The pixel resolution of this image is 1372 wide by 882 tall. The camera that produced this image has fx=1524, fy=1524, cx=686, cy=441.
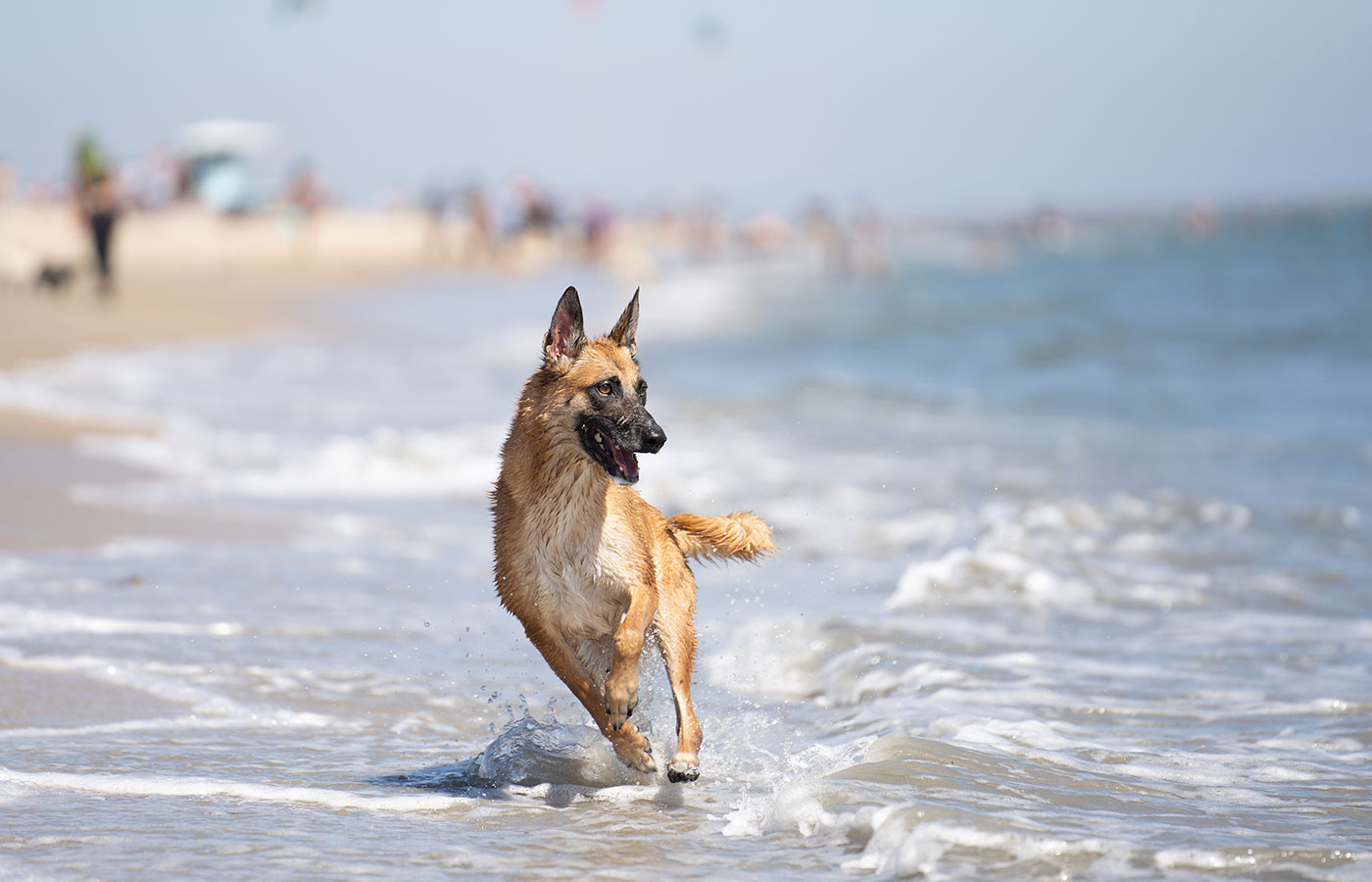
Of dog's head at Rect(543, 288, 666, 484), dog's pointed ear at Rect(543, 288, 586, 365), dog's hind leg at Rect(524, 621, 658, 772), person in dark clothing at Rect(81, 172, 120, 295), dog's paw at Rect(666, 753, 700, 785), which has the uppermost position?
person in dark clothing at Rect(81, 172, 120, 295)

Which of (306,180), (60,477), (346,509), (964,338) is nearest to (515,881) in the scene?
(346,509)

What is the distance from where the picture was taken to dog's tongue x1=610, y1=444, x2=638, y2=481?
5.05 metres

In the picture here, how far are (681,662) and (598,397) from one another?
993mm

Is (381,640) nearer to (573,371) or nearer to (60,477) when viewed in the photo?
(573,371)

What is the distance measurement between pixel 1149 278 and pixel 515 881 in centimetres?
5068

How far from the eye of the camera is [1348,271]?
48688mm

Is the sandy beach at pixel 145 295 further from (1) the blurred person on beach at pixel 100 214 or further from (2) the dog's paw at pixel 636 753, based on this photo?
(2) the dog's paw at pixel 636 753

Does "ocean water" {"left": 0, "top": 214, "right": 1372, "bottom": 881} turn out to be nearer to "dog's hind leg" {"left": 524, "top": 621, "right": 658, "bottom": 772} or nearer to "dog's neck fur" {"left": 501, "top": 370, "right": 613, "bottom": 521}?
"dog's hind leg" {"left": 524, "top": 621, "right": 658, "bottom": 772}

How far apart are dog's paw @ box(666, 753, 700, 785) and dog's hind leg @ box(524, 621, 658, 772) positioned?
14 cm

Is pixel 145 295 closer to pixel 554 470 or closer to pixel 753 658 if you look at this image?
pixel 753 658

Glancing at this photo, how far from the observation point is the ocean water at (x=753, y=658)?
14.6ft

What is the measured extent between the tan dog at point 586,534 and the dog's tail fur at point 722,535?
555 millimetres

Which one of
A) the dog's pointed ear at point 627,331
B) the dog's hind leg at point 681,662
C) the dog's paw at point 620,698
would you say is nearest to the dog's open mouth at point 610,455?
the dog's pointed ear at point 627,331

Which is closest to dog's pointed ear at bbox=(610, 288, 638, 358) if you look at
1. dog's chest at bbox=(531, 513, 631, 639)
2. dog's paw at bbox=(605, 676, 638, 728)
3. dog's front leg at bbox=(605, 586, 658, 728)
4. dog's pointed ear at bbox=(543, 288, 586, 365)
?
dog's pointed ear at bbox=(543, 288, 586, 365)
